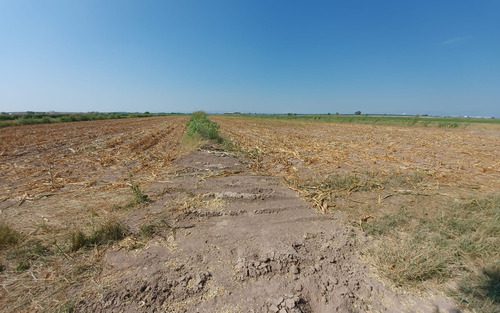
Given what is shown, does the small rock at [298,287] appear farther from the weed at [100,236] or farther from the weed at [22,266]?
the weed at [22,266]

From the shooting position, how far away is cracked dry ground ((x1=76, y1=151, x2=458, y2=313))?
1.94m

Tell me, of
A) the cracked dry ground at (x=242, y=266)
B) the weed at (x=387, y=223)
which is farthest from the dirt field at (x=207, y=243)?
the weed at (x=387, y=223)

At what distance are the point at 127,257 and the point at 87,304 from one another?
0.59 metres

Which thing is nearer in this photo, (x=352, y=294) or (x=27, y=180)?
(x=352, y=294)

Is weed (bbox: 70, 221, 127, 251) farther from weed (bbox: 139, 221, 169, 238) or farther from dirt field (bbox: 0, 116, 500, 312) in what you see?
weed (bbox: 139, 221, 169, 238)

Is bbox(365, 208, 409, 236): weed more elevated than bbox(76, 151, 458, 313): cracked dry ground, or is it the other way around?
bbox(365, 208, 409, 236): weed

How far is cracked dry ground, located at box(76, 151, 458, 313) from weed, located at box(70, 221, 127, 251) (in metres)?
0.17

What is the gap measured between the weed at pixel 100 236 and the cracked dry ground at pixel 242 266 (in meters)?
0.17

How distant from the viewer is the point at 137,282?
2094 mm

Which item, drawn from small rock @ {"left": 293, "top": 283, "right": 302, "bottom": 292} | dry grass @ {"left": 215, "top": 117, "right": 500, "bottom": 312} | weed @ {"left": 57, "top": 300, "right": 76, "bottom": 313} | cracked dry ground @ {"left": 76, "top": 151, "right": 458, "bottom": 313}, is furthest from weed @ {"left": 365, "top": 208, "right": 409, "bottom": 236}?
weed @ {"left": 57, "top": 300, "right": 76, "bottom": 313}

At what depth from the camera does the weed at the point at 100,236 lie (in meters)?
2.60

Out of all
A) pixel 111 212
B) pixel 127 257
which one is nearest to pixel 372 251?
pixel 127 257

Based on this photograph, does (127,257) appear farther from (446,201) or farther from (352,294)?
(446,201)

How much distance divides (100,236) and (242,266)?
2019 millimetres
